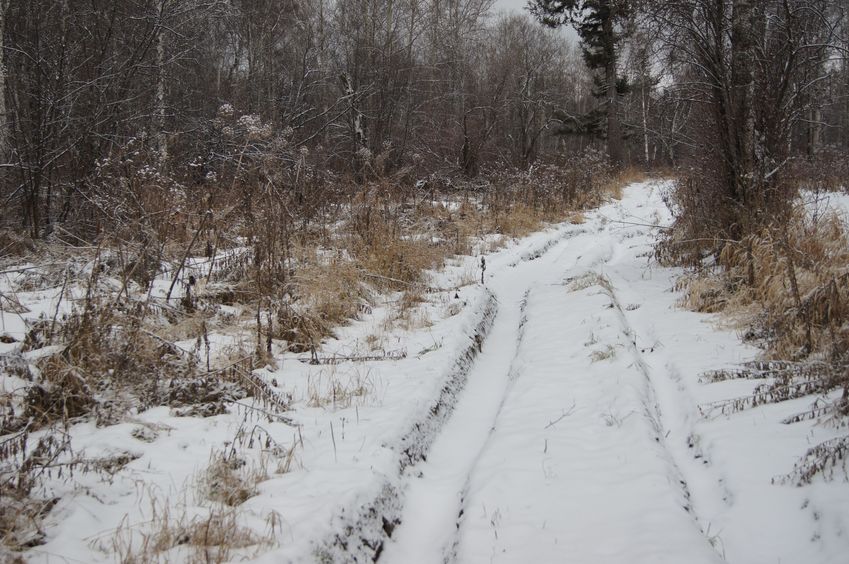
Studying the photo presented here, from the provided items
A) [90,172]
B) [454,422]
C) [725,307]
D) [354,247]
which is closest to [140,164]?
[90,172]

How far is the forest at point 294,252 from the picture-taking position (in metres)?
2.88

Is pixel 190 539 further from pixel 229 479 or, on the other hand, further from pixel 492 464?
pixel 492 464

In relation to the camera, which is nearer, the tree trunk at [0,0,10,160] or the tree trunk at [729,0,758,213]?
the tree trunk at [729,0,758,213]

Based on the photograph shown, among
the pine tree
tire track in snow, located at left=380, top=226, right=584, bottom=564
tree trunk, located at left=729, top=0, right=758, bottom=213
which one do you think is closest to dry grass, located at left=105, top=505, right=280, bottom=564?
tire track in snow, located at left=380, top=226, right=584, bottom=564

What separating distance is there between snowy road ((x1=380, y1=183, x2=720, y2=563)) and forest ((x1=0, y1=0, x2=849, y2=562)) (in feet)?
0.65

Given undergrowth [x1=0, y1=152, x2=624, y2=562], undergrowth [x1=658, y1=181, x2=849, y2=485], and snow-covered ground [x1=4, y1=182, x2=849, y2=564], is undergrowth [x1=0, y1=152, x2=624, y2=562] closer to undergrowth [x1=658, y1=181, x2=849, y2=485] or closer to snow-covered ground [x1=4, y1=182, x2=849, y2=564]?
snow-covered ground [x1=4, y1=182, x2=849, y2=564]

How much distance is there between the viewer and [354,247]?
7.49m

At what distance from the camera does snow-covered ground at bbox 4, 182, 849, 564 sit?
2.40m

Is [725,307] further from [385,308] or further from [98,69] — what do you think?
[98,69]

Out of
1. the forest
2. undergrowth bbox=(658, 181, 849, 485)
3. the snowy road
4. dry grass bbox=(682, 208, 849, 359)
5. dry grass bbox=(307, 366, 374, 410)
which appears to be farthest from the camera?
dry grass bbox=(682, 208, 849, 359)

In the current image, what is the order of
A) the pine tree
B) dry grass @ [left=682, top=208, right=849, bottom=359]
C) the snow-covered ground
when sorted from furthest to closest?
the pine tree, dry grass @ [left=682, top=208, right=849, bottom=359], the snow-covered ground

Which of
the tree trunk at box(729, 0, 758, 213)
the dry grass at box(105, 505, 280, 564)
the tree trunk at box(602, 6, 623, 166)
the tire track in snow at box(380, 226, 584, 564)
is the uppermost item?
the tree trunk at box(602, 6, 623, 166)

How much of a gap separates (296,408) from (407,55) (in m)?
14.5

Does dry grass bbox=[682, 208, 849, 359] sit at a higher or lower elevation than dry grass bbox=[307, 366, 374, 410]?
higher
